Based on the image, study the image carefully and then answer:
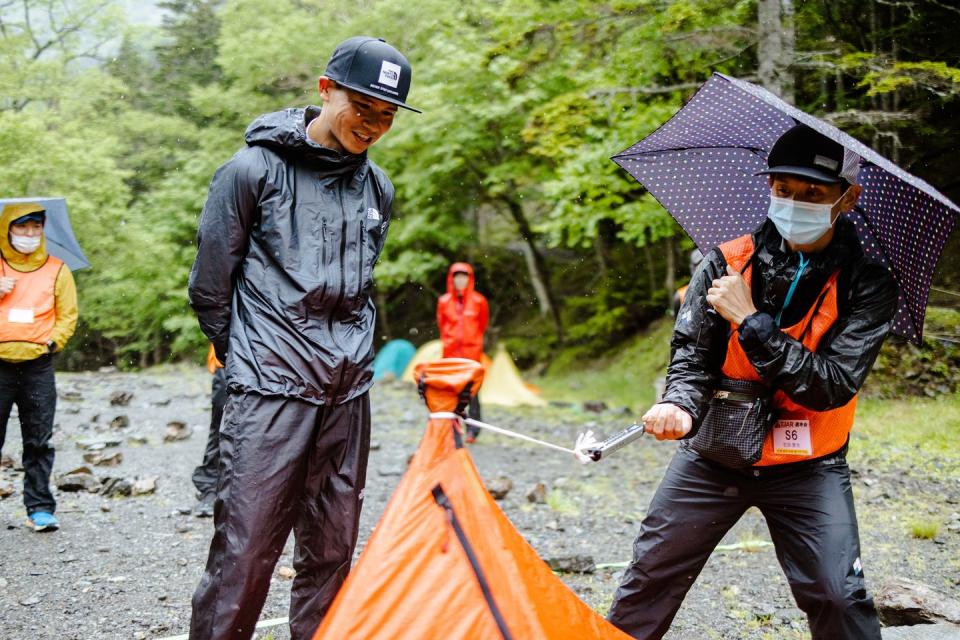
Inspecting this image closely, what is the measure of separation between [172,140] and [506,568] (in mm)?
22928

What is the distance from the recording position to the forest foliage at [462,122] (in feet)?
34.9

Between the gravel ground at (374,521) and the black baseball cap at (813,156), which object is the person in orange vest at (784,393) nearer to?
the black baseball cap at (813,156)

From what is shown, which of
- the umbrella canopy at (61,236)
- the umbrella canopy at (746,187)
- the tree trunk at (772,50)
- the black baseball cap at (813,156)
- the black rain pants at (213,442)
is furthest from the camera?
the tree trunk at (772,50)

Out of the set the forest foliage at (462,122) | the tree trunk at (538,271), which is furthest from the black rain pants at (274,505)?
the tree trunk at (538,271)

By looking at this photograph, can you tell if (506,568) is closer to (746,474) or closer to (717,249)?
(746,474)

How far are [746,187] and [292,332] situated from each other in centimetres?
214

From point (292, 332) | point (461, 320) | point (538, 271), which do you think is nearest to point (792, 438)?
point (292, 332)

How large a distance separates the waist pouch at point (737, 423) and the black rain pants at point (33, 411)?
4.79 metres

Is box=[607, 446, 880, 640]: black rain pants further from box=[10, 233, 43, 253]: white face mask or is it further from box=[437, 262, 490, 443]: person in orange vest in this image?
box=[437, 262, 490, 443]: person in orange vest

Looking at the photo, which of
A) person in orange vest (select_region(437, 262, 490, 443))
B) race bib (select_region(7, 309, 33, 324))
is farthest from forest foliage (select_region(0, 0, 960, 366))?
race bib (select_region(7, 309, 33, 324))

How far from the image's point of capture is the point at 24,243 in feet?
19.6

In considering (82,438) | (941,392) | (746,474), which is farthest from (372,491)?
(941,392)

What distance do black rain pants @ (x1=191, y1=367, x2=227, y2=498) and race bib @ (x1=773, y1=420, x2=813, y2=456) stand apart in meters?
4.33

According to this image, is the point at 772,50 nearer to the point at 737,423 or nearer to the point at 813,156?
the point at 813,156
